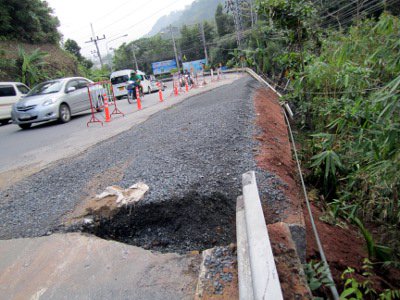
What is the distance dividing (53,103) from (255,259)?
10.8 meters

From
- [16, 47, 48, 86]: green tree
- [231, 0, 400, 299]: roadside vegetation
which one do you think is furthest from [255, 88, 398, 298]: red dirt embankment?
[16, 47, 48, 86]: green tree

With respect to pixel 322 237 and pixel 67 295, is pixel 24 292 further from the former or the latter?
pixel 322 237

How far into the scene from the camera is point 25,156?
695cm

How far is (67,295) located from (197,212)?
4.58ft

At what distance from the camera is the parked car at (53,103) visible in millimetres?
10555

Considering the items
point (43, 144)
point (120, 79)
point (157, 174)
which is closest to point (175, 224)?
point (157, 174)

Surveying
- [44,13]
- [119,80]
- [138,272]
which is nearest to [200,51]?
[44,13]

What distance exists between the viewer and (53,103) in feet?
36.0

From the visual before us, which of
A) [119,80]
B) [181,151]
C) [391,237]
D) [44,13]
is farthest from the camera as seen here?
[44,13]

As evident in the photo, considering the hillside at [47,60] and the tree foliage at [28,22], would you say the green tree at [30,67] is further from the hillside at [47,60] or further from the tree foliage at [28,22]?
the tree foliage at [28,22]

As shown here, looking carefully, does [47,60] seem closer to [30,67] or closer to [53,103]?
[30,67]

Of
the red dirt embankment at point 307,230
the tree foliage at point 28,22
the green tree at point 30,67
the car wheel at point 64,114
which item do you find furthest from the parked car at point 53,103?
the tree foliage at point 28,22

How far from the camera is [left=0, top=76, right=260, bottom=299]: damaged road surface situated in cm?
237

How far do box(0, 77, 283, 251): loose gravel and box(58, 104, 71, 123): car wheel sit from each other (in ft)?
19.4
